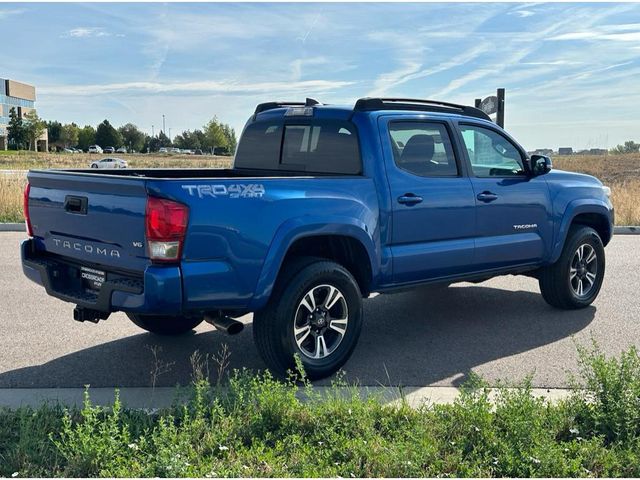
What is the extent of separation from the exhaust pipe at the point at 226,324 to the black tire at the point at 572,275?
3863mm

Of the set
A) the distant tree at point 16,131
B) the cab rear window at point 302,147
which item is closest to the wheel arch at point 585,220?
the cab rear window at point 302,147

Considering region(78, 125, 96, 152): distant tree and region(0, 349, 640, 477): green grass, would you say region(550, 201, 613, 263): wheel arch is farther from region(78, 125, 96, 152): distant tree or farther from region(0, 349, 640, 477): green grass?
A: region(78, 125, 96, 152): distant tree

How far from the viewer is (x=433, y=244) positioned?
5.65 meters

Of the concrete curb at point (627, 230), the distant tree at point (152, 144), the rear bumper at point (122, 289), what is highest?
the distant tree at point (152, 144)

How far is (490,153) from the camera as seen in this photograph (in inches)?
253

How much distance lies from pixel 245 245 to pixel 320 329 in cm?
96

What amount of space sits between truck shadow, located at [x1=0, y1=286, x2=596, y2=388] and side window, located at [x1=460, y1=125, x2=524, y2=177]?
1.50 metres

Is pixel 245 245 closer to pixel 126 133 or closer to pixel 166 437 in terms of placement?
pixel 166 437

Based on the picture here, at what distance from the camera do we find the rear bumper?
13.6 feet

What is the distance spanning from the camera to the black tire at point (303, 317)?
183 inches

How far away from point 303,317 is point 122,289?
1.31 m

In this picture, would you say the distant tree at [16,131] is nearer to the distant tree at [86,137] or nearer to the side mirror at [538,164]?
the distant tree at [86,137]

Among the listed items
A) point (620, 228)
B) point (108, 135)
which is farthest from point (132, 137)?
point (620, 228)

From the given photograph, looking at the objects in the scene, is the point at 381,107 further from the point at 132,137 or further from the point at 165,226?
the point at 132,137
